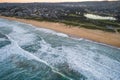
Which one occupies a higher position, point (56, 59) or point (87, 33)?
point (87, 33)

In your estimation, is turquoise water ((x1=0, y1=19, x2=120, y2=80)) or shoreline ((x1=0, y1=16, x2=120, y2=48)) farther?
shoreline ((x1=0, y1=16, x2=120, y2=48))

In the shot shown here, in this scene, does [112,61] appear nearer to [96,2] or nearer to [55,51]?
[55,51]

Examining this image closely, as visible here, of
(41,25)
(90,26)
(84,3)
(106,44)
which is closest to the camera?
(106,44)

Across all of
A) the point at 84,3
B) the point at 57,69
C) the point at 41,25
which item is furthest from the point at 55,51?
the point at 84,3

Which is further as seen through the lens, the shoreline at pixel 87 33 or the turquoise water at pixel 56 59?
the shoreline at pixel 87 33

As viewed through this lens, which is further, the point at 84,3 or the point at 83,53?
the point at 84,3

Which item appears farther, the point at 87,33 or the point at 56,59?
the point at 87,33

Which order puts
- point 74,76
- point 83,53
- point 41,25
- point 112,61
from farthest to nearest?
point 41,25, point 83,53, point 112,61, point 74,76
